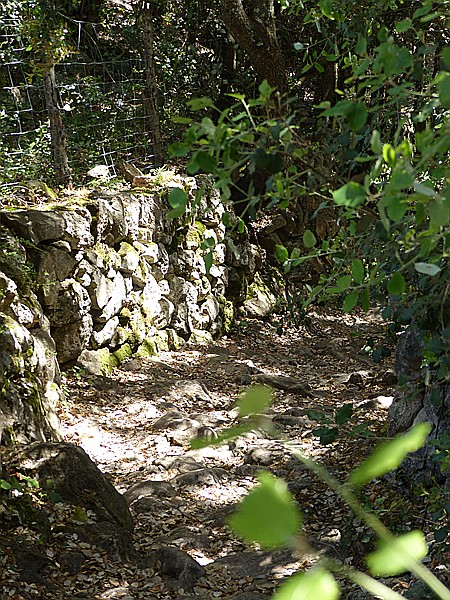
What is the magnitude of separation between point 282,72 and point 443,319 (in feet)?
27.4

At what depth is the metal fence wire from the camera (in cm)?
827

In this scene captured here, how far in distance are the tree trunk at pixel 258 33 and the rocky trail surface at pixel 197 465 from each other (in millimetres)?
3347

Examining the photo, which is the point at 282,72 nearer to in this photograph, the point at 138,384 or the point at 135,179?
the point at 135,179

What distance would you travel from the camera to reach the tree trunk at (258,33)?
8.56 metres

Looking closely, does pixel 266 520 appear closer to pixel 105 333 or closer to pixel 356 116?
pixel 356 116

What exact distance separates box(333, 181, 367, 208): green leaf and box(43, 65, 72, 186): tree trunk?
7.00m

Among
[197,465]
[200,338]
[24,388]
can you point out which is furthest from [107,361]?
[24,388]

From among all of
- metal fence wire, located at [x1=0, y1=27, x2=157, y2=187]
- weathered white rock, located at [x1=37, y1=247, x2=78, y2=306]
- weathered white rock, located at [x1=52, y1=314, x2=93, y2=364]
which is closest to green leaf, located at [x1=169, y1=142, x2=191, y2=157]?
weathered white rock, located at [x1=37, y1=247, x2=78, y2=306]

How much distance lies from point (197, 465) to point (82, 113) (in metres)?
5.74

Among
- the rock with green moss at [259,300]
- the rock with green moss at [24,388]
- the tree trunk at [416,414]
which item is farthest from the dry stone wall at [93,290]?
the tree trunk at [416,414]

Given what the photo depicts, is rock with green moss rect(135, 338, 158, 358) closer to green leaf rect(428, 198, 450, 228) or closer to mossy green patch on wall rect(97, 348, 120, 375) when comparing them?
mossy green patch on wall rect(97, 348, 120, 375)

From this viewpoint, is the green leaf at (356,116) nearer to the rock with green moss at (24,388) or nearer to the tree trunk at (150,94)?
the rock with green moss at (24,388)

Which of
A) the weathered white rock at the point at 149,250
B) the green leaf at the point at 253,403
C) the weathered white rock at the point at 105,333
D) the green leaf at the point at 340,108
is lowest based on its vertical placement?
the green leaf at the point at 253,403

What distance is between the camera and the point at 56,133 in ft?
24.5
